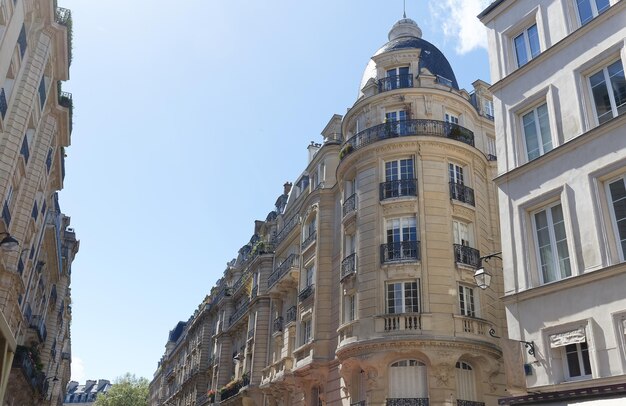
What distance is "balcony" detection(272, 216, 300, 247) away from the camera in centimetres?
3404

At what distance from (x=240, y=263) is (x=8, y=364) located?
42.0 metres

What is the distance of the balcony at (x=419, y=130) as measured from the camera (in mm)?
24438

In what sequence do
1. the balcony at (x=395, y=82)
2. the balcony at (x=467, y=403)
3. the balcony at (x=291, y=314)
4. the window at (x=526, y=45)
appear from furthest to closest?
the balcony at (x=291, y=314)
the balcony at (x=395, y=82)
the balcony at (x=467, y=403)
the window at (x=526, y=45)

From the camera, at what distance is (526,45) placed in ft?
51.0

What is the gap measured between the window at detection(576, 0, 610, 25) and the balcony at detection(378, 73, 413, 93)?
12.2m

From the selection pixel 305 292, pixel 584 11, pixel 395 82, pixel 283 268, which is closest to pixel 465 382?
pixel 305 292

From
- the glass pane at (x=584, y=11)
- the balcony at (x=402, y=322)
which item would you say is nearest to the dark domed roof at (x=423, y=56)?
the balcony at (x=402, y=322)

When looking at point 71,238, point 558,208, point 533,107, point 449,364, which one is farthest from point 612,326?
point 71,238

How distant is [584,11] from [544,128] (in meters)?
3.14

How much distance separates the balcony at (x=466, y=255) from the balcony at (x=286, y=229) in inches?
500

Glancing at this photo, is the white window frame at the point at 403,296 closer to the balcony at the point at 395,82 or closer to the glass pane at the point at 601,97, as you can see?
the balcony at the point at 395,82

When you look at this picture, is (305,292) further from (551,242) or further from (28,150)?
(551,242)

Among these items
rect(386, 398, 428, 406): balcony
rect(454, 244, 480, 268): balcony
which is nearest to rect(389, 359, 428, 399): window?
rect(386, 398, 428, 406): balcony

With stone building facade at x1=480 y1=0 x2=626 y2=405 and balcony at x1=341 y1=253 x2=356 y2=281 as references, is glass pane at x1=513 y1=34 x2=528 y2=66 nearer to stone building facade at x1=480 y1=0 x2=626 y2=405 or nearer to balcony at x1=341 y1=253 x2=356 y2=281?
stone building facade at x1=480 y1=0 x2=626 y2=405
